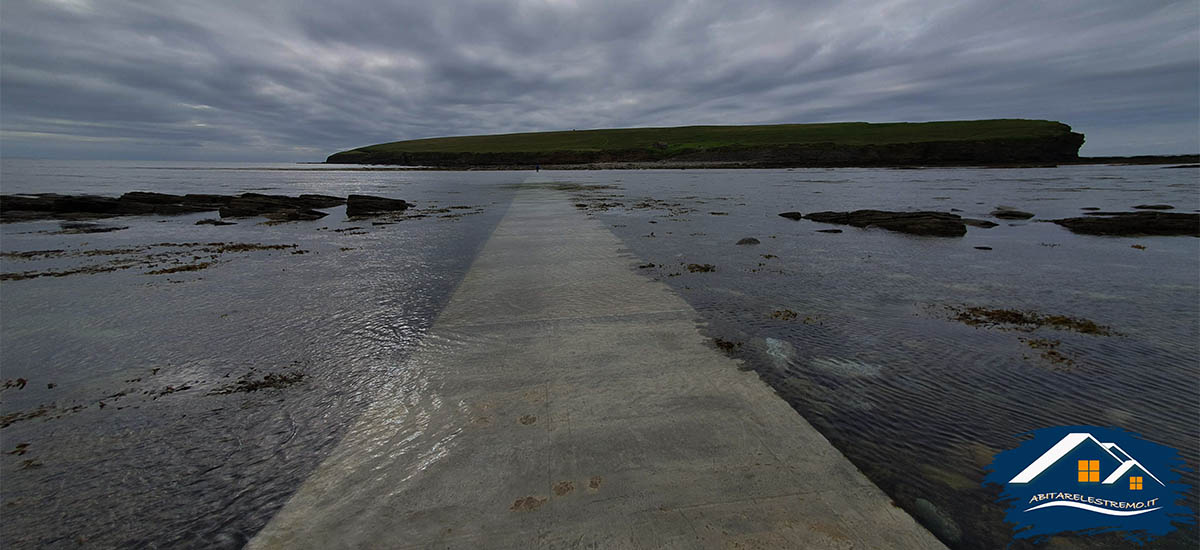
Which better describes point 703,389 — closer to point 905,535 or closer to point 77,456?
point 905,535

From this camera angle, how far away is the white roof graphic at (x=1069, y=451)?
3.43 meters

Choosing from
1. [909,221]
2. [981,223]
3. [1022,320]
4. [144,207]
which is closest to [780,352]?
[1022,320]

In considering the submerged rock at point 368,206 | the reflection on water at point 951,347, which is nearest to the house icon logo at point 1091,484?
the reflection on water at point 951,347

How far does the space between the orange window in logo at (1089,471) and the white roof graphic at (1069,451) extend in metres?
0.05

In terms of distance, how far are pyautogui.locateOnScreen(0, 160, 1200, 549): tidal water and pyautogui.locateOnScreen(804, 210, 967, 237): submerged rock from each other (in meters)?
3.05

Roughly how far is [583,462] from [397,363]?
2895 mm

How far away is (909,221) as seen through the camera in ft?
54.0

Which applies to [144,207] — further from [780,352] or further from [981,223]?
[981,223]

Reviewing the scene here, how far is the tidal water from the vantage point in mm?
3318

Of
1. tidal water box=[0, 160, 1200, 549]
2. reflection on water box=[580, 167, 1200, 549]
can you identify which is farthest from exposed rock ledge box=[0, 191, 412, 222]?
reflection on water box=[580, 167, 1200, 549]

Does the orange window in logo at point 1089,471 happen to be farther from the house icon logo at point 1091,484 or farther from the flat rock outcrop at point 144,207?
the flat rock outcrop at point 144,207

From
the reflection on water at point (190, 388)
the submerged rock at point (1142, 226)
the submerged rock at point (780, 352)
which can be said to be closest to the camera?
the reflection on water at point (190, 388)

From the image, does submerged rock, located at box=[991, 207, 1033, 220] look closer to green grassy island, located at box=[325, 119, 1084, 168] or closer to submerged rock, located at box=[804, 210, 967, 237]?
submerged rock, located at box=[804, 210, 967, 237]

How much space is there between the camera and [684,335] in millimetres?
5953
